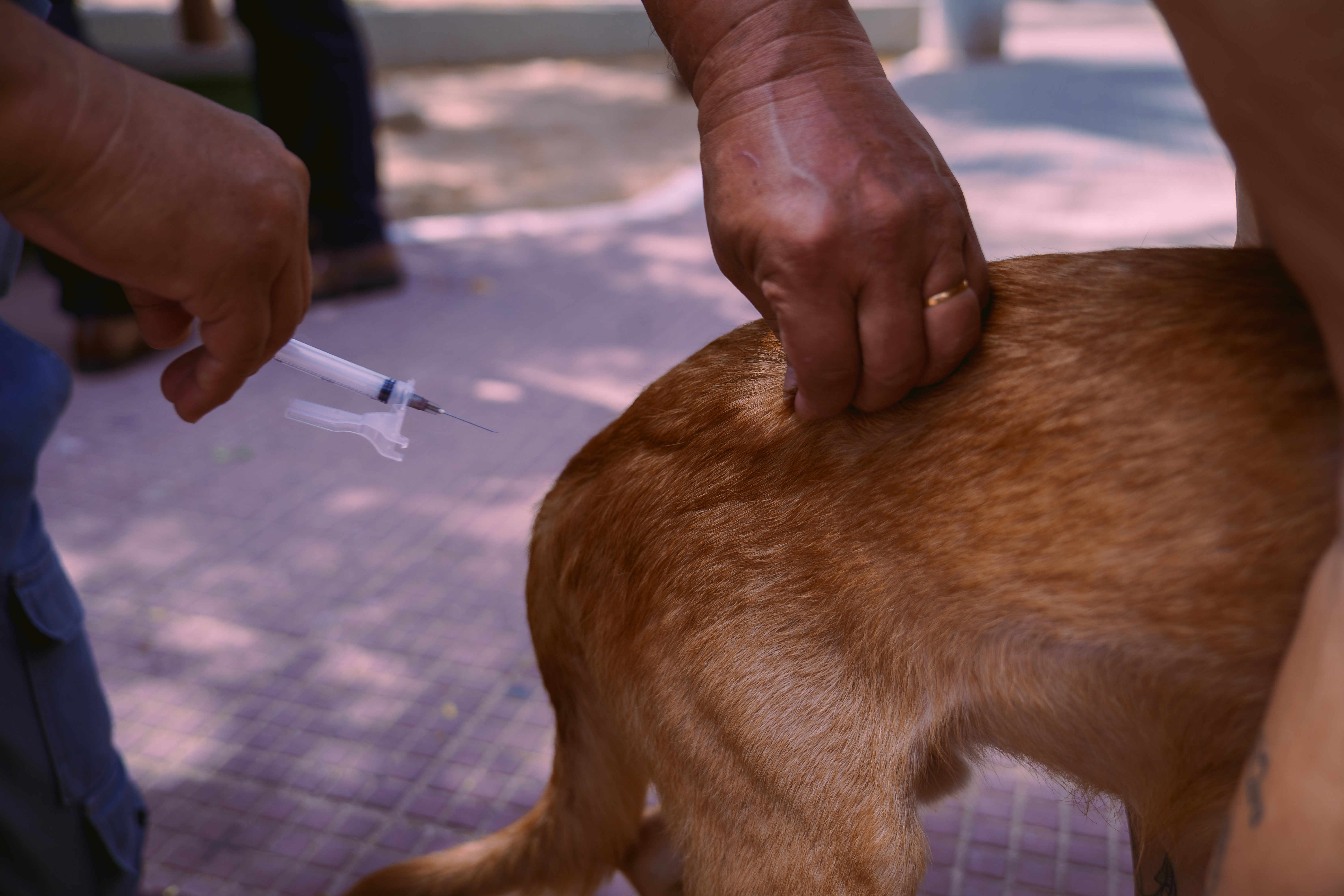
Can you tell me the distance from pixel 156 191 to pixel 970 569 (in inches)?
36.6

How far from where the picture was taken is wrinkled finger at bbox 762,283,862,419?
1109 mm

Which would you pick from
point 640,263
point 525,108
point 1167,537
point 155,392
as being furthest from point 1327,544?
point 525,108

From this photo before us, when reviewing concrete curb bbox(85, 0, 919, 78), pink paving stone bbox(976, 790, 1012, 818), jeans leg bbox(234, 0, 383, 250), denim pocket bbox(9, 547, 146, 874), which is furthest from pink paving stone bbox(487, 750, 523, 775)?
concrete curb bbox(85, 0, 919, 78)

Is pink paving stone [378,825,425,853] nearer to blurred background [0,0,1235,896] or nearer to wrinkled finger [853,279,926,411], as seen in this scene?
blurred background [0,0,1235,896]

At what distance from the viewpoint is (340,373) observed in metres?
1.48

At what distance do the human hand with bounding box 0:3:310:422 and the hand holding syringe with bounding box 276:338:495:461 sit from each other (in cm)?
23

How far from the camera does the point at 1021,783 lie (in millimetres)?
2266

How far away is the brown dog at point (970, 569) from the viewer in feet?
3.21

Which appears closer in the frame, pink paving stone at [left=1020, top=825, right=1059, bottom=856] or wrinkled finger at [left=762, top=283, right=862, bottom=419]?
wrinkled finger at [left=762, top=283, right=862, bottom=419]

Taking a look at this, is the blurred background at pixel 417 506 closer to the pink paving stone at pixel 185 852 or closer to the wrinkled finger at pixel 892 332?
the pink paving stone at pixel 185 852

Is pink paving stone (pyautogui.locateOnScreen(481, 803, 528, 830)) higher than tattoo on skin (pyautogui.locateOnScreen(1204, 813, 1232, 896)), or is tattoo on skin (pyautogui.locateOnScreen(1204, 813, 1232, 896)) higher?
tattoo on skin (pyautogui.locateOnScreen(1204, 813, 1232, 896))

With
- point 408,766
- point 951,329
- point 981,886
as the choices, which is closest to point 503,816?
point 408,766

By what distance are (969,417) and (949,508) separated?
4.0 inches

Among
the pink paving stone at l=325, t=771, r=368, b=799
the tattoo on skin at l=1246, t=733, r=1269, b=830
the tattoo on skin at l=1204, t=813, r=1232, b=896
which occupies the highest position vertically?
the tattoo on skin at l=1246, t=733, r=1269, b=830
